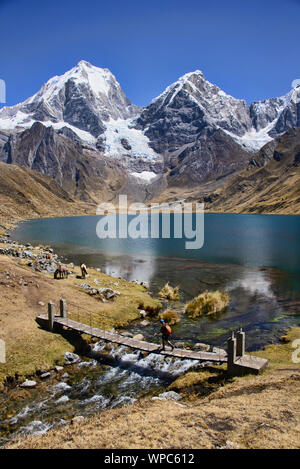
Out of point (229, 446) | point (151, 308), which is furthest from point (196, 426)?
point (151, 308)

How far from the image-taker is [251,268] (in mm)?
64125

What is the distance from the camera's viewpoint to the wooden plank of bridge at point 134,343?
23.2 meters

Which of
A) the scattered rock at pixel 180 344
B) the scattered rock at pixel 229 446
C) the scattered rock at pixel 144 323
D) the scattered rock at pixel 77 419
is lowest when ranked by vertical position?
the scattered rock at pixel 180 344

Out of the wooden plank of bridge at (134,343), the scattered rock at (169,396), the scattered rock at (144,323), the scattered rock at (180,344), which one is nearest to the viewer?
the scattered rock at (169,396)

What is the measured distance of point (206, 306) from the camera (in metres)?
38.6

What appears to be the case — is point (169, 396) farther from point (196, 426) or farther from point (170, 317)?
point (170, 317)

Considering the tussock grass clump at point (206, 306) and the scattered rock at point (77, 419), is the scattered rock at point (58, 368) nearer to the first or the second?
the scattered rock at point (77, 419)

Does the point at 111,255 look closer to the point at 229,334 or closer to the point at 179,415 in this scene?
the point at 229,334

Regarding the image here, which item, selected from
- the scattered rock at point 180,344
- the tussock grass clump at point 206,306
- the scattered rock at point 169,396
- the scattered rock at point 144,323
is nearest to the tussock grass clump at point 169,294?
the tussock grass clump at point 206,306

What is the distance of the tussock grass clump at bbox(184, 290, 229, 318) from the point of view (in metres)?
37.7

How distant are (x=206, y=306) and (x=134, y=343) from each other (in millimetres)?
14753

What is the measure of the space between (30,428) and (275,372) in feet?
47.6

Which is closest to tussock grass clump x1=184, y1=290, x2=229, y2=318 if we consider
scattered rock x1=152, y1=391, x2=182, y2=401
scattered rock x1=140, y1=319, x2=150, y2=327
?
scattered rock x1=140, y1=319, x2=150, y2=327

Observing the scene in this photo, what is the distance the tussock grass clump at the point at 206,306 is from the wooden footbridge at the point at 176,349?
11.9m
